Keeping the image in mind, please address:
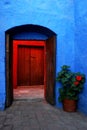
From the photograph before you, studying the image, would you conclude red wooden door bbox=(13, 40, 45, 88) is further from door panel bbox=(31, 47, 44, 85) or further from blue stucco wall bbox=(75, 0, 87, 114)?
blue stucco wall bbox=(75, 0, 87, 114)

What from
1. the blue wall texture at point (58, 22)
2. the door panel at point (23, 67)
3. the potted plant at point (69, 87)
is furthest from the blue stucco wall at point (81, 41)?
the door panel at point (23, 67)

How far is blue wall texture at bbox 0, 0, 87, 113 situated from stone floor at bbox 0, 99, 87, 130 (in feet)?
1.28

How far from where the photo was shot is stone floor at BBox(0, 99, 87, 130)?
4.17m

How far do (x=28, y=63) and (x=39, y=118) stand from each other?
582 cm

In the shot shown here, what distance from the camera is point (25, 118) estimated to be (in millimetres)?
4727

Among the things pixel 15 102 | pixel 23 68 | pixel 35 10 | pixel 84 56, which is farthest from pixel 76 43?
pixel 23 68

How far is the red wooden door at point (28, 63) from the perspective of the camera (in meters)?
9.98

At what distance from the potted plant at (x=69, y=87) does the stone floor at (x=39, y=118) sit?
0.80 feet

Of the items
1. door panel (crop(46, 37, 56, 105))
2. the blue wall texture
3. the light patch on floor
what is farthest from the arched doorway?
the light patch on floor

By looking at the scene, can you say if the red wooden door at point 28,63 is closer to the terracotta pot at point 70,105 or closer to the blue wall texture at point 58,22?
the blue wall texture at point 58,22

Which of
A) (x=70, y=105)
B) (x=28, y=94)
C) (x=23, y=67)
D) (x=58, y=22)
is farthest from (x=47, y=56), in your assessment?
(x=23, y=67)

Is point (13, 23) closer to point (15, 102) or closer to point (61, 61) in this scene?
point (61, 61)

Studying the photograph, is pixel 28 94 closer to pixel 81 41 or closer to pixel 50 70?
pixel 50 70

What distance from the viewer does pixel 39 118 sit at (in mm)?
4734
